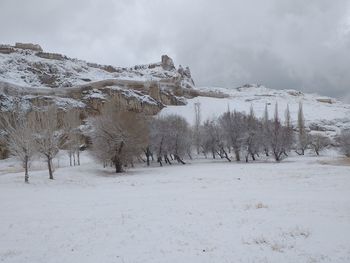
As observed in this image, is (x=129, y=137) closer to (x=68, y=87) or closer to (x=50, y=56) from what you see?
(x=68, y=87)

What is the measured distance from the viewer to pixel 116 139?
4988 cm

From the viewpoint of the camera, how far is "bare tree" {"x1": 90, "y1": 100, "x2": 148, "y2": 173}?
49.9 m

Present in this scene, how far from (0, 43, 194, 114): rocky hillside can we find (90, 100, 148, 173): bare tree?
2278 inches

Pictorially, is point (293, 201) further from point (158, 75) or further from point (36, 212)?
point (158, 75)

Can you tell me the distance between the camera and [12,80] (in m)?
120

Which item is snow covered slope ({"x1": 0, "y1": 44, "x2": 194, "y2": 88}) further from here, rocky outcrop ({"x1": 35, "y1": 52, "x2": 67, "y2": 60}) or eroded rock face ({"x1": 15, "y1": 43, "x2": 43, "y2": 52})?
eroded rock face ({"x1": 15, "y1": 43, "x2": 43, "y2": 52})

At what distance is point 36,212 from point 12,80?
116 m

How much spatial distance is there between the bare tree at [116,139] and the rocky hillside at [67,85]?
57857mm

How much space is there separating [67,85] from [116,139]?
89.2 metres

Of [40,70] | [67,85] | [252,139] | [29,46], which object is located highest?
[29,46]

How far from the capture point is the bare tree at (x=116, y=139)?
4988cm

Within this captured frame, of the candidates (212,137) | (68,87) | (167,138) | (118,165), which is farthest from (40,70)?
(118,165)

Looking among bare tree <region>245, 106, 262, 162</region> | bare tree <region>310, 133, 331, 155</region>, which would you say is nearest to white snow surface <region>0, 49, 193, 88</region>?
bare tree <region>245, 106, 262, 162</region>

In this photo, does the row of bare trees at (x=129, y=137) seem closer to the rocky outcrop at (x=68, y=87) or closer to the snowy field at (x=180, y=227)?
the snowy field at (x=180, y=227)
